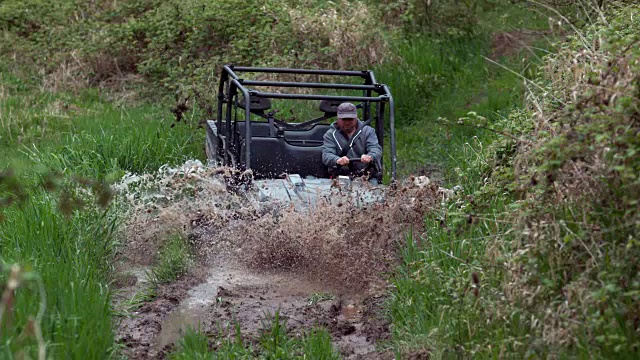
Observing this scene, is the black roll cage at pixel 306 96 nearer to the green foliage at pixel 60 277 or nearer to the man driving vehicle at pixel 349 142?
the man driving vehicle at pixel 349 142

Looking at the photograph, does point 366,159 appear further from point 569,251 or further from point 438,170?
point 569,251

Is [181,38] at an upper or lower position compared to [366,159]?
lower

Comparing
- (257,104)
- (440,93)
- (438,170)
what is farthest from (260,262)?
(440,93)

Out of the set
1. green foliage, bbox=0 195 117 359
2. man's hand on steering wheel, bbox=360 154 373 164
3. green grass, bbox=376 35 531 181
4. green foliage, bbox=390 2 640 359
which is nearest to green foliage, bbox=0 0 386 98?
green grass, bbox=376 35 531 181

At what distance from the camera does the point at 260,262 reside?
29.8ft

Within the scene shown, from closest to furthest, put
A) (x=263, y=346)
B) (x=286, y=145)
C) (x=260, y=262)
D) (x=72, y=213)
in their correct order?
1. (x=263, y=346)
2. (x=72, y=213)
3. (x=260, y=262)
4. (x=286, y=145)

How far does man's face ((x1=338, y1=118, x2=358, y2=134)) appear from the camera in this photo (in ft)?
35.2

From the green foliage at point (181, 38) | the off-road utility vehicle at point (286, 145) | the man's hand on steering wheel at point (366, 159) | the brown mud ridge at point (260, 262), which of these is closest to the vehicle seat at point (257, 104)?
the off-road utility vehicle at point (286, 145)

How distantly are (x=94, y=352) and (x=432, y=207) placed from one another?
3640mm

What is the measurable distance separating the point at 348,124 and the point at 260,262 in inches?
89.1

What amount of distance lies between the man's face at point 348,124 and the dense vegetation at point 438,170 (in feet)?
4.03

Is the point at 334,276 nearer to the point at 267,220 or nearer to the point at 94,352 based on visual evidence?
the point at 267,220

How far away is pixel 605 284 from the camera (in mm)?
5352

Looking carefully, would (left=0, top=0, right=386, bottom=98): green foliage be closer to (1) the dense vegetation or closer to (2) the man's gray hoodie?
(1) the dense vegetation
